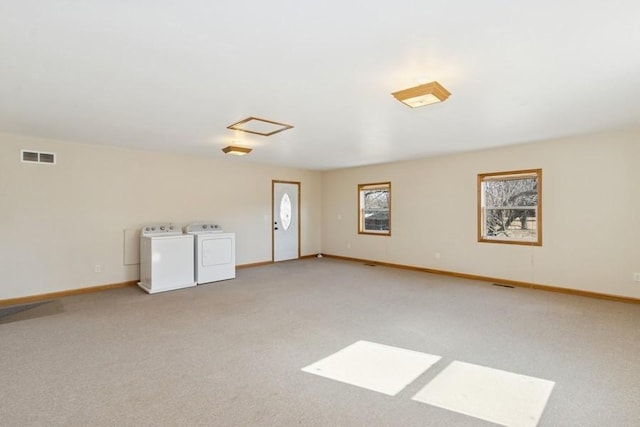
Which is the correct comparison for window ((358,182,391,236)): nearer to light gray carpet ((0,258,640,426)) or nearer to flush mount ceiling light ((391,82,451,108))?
light gray carpet ((0,258,640,426))

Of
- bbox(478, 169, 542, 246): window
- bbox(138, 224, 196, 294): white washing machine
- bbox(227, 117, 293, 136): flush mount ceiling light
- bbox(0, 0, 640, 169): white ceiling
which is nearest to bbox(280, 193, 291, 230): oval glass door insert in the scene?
bbox(138, 224, 196, 294): white washing machine

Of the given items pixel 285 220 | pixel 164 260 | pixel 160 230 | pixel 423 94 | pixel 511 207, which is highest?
pixel 423 94

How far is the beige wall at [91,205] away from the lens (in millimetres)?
4531

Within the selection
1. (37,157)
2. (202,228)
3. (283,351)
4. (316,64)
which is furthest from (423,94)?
(37,157)

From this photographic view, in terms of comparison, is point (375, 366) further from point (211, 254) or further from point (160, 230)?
point (160, 230)

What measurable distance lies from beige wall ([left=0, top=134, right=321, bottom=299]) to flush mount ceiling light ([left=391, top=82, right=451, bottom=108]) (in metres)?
4.71

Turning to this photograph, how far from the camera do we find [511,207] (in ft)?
18.1

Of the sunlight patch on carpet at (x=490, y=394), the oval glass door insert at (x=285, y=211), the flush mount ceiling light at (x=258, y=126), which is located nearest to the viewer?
the sunlight patch on carpet at (x=490, y=394)

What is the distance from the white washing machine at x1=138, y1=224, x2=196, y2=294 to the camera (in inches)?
199

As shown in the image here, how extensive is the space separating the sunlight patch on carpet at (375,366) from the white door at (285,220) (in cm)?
496

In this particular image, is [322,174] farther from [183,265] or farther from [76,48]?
[76,48]

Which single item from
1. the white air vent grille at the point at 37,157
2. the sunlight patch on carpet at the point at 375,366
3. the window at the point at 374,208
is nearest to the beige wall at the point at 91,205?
the white air vent grille at the point at 37,157

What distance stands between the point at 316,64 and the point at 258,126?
1883 mm

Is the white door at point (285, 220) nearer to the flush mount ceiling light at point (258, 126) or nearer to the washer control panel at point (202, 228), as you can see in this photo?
the washer control panel at point (202, 228)
